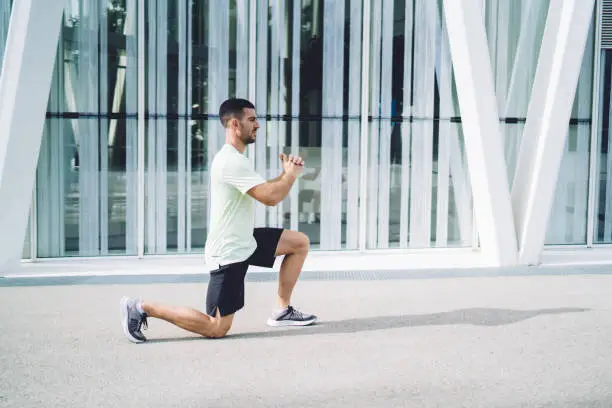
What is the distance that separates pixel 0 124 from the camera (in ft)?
27.3

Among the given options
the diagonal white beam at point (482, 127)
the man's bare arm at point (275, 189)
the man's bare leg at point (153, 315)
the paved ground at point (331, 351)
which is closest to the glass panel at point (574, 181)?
the diagonal white beam at point (482, 127)

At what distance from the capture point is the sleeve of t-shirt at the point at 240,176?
559 centimetres

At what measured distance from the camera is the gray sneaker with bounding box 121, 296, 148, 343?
18.6 feet

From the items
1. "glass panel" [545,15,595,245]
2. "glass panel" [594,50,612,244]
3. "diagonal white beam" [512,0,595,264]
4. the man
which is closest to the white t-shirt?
the man

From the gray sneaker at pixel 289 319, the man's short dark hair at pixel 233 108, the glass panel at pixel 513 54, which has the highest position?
the glass panel at pixel 513 54

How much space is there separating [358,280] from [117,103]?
3843mm

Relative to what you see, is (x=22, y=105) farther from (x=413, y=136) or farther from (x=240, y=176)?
(x=413, y=136)

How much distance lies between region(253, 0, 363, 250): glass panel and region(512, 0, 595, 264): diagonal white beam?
2.27 metres

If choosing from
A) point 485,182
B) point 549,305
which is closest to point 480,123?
point 485,182

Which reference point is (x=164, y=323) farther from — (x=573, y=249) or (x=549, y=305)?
(x=573, y=249)

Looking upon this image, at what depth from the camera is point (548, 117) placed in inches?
363

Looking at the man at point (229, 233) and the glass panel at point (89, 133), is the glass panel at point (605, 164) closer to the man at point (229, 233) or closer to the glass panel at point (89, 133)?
the glass panel at point (89, 133)

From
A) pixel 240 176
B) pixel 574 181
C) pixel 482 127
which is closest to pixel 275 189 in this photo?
pixel 240 176

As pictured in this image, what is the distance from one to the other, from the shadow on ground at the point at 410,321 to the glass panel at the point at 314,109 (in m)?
3.59
